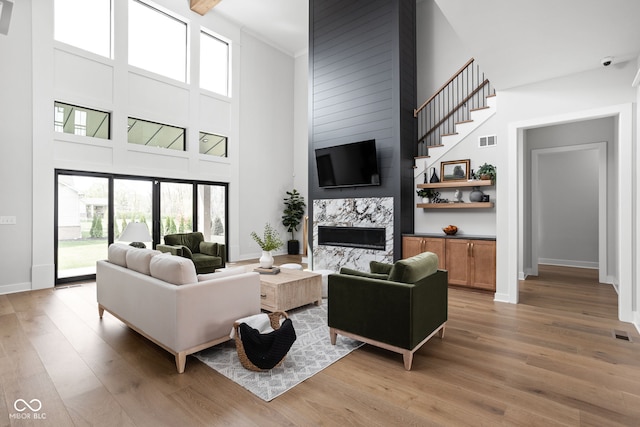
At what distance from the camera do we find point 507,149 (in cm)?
468

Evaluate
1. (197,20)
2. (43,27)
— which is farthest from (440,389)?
(197,20)

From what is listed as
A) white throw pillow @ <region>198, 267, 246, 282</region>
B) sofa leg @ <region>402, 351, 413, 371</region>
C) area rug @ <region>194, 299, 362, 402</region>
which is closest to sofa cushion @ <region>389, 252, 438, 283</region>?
sofa leg @ <region>402, 351, 413, 371</region>

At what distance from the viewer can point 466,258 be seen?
518 cm

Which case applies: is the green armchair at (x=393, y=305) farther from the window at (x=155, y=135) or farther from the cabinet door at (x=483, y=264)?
the window at (x=155, y=135)

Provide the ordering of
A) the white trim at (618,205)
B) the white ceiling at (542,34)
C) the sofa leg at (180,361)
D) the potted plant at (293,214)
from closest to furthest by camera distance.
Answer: the sofa leg at (180,361), the white ceiling at (542,34), the white trim at (618,205), the potted plant at (293,214)

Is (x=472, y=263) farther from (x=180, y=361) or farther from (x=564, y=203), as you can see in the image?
(x=180, y=361)

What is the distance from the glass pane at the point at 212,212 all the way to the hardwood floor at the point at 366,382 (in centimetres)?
418

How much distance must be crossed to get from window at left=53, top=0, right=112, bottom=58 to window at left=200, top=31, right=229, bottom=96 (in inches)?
78.4

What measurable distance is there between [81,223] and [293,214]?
492cm

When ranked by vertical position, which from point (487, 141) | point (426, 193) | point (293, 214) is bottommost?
point (293, 214)

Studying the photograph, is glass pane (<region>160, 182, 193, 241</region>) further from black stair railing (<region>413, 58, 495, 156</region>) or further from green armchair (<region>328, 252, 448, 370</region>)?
green armchair (<region>328, 252, 448, 370</region>)

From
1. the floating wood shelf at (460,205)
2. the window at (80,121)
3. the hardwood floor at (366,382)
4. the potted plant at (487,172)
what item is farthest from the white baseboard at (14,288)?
the potted plant at (487,172)

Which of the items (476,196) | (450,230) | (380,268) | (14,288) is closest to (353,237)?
(450,230)

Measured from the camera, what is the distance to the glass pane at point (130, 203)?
636 centimetres
